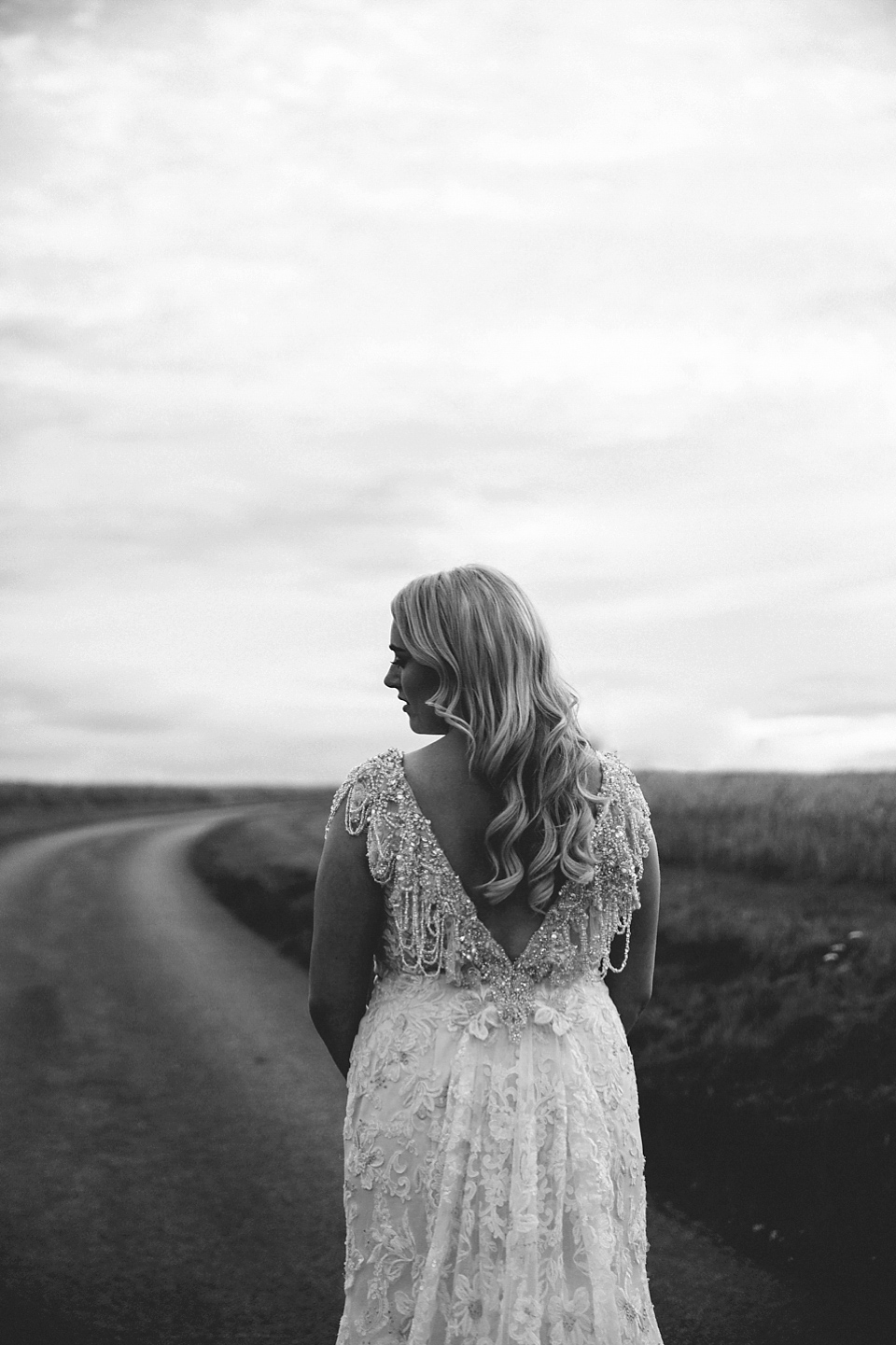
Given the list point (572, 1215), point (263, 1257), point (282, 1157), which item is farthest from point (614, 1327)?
point (282, 1157)

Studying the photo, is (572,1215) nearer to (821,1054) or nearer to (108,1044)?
(821,1054)

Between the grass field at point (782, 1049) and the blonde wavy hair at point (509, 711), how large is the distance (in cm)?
338

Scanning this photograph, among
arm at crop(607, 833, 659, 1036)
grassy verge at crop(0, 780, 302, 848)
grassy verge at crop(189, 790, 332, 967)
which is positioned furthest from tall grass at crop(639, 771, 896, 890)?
grassy verge at crop(0, 780, 302, 848)

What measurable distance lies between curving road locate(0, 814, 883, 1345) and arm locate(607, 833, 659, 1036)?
195 cm

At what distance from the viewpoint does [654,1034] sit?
770 cm

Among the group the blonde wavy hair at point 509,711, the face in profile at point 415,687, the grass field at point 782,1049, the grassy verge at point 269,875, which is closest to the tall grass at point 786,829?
the grass field at point 782,1049

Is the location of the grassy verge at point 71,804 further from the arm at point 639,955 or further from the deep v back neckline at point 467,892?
the deep v back neckline at point 467,892

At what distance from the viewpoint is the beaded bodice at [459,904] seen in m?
2.78

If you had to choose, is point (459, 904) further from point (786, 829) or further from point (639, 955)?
point (786, 829)

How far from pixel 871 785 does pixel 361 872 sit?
62.2ft

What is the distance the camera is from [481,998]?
2.84 meters

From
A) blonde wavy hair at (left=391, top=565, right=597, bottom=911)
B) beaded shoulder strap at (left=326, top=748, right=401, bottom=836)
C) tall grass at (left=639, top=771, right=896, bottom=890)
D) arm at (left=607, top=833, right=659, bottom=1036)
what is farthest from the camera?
tall grass at (left=639, top=771, right=896, bottom=890)

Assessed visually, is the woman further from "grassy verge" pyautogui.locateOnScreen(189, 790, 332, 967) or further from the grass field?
"grassy verge" pyautogui.locateOnScreen(189, 790, 332, 967)

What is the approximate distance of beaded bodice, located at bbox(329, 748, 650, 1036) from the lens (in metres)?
2.78
